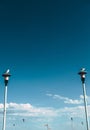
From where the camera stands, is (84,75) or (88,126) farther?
(84,75)

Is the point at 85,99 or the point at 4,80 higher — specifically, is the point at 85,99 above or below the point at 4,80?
below

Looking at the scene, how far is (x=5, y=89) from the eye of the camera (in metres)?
22.8

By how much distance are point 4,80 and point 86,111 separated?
694 centimetres

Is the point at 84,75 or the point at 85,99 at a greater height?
the point at 84,75

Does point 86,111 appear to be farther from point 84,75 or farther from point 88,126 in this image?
point 84,75

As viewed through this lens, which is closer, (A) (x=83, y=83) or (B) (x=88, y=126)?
(B) (x=88, y=126)

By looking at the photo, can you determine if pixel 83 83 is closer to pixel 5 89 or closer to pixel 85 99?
pixel 85 99

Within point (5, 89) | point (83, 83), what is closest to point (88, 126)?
point (83, 83)

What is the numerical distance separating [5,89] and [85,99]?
21.1 feet

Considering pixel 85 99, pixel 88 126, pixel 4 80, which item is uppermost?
pixel 4 80

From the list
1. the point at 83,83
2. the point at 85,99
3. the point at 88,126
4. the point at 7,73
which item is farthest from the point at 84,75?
the point at 7,73

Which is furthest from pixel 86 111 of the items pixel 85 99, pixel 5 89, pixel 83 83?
pixel 5 89

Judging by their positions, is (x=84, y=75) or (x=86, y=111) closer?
(x=86, y=111)

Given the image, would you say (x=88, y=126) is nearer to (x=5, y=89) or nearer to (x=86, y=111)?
(x=86, y=111)
